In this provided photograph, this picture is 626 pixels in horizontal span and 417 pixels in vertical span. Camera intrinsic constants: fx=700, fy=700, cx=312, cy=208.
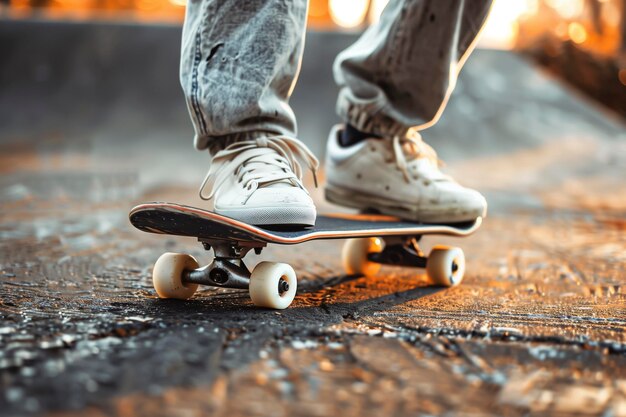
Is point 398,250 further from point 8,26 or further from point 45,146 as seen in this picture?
point 8,26

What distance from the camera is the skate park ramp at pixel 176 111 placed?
5.48 m

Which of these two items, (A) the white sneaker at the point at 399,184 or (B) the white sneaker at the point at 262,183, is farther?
(A) the white sneaker at the point at 399,184

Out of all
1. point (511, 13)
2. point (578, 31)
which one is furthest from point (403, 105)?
point (511, 13)

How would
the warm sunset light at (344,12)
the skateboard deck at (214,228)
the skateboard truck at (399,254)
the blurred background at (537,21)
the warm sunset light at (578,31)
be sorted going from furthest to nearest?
the warm sunset light at (344,12) → the warm sunset light at (578,31) → the blurred background at (537,21) → the skateboard truck at (399,254) → the skateboard deck at (214,228)

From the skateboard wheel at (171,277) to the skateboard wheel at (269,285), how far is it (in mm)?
170

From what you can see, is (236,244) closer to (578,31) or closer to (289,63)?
(289,63)

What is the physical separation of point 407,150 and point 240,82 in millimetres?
574

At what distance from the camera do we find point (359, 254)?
1931 millimetres

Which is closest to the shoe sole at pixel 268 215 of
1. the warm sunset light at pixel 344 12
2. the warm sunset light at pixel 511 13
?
the warm sunset light at pixel 511 13

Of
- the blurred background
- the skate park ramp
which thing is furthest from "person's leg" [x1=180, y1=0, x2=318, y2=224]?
the blurred background

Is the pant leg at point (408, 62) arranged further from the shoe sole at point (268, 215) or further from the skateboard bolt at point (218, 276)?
the skateboard bolt at point (218, 276)

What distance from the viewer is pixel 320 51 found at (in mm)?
6730

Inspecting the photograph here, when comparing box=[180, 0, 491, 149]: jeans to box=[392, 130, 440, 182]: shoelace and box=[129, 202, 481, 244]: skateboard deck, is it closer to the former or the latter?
box=[392, 130, 440, 182]: shoelace

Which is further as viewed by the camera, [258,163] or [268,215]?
[258,163]
